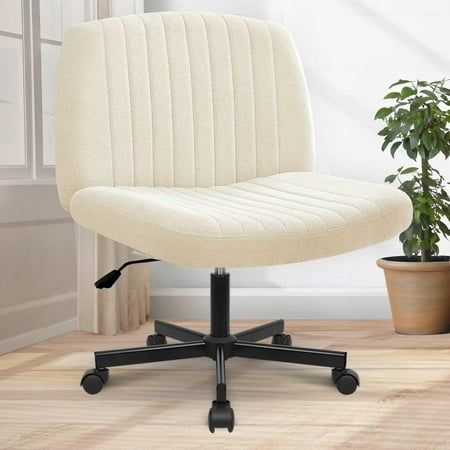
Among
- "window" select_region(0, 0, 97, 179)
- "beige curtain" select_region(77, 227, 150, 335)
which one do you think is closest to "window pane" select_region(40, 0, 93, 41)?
"window" select_region(0, 0, 97, 179)

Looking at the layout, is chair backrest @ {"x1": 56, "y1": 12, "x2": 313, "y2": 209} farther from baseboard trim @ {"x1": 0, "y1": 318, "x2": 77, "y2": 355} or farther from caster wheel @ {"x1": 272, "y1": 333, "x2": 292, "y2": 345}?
baseboard trim @ {"x1": 0, "y1": 318, "x2": 77, "y2": 355}

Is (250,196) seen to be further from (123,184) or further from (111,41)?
(111,41)

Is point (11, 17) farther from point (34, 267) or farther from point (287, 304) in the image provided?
point (287, 304)

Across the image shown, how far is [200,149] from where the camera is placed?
76.6 inches

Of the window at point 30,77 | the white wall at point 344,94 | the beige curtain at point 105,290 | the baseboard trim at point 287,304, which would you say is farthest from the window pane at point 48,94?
the baseboard trim at point 287,304

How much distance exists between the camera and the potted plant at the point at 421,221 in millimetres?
2193

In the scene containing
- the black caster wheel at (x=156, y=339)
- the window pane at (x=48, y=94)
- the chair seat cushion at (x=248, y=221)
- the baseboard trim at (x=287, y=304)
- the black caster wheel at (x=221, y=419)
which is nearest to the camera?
the chair seat cushion at (x=248, y=221)

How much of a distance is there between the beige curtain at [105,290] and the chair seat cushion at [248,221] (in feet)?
1.91

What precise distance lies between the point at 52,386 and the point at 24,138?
0.82m

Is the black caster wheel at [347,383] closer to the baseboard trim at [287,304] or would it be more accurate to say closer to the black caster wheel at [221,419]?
the black caster wheel at [221,419]

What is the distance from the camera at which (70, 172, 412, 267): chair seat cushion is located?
136cm

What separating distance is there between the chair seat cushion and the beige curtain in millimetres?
581

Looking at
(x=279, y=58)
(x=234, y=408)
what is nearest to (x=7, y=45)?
(x=279, y=58)

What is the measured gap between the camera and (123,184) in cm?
183
